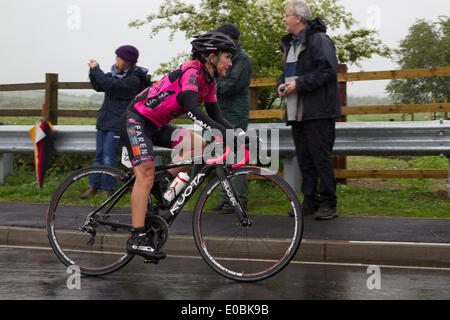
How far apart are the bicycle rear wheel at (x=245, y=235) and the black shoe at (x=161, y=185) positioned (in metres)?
0.30

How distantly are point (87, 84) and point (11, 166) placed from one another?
2.45 m

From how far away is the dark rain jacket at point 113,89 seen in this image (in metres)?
8.87

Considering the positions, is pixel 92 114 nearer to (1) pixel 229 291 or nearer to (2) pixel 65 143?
(2) pixel 65 143

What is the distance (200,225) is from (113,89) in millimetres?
3986

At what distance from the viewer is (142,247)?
17.7 ft

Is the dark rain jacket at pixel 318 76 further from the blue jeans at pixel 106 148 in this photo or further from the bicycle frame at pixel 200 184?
the blue jeans at pixel 106 148

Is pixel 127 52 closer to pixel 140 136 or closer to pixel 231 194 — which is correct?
pixel 140 136

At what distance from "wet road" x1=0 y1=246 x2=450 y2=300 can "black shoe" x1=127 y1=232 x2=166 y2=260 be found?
22 cm

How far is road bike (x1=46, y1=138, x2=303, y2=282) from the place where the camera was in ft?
17.5

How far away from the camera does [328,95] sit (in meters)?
7.58

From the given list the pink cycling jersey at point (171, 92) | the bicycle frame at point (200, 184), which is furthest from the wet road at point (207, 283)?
the pink cycling jersey at point (171, 92)

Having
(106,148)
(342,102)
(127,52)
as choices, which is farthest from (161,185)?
(342,102)

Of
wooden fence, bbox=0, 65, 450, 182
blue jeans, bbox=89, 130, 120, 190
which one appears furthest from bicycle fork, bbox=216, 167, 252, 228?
wooden fence, bbox=0, 65, 450, 182

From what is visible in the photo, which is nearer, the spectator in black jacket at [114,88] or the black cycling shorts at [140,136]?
the black cycling shorts at [140,136]
